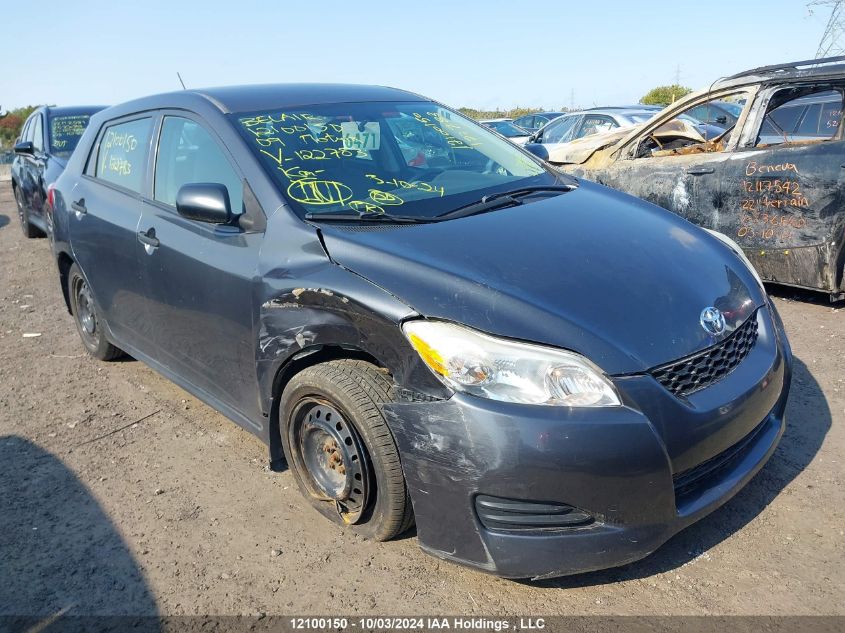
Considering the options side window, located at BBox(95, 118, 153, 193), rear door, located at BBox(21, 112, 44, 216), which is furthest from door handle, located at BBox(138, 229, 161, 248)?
rear door, located at BBox(21, 112, 44, 216)

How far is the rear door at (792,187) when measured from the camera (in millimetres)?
4949

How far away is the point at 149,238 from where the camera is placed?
365 cm

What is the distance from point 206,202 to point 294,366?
2.60 ft

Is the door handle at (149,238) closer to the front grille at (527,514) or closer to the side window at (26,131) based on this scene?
the front grille at (527,514)

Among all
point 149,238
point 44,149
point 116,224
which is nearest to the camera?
point 149,238

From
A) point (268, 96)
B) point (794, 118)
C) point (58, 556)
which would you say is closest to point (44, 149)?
point (268, 96)

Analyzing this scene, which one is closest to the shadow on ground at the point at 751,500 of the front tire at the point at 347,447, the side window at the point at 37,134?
the front tire at the point at 347,447

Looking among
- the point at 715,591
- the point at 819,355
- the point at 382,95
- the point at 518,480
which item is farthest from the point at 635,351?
the point at 819,355

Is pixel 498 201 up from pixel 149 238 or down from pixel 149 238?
up

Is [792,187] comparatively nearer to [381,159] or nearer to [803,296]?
[803,296]

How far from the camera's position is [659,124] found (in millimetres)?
6367

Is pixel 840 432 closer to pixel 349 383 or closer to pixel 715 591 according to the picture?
pixel 715 591

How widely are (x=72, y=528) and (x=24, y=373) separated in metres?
2.35

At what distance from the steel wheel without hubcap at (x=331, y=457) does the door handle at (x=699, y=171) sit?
13.6 feet
